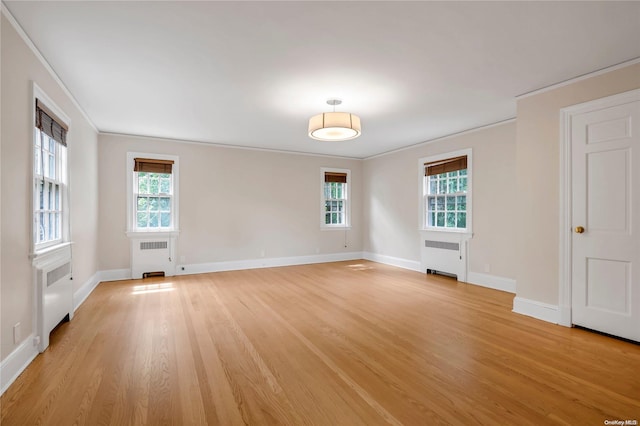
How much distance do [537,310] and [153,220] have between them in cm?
634

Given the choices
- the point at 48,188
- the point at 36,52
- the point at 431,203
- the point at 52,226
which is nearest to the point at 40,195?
the point at 48,188

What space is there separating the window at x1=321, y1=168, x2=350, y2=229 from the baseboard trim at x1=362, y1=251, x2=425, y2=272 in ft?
3.26

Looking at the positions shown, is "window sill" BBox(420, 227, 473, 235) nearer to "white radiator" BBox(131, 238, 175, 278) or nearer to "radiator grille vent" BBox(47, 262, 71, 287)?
"white radiator" BBox(131, 238, 175, 278)

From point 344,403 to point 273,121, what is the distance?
4.03 metres

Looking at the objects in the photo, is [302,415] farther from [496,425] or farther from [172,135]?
[172,135]

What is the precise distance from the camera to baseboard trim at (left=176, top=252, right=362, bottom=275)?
6227mm

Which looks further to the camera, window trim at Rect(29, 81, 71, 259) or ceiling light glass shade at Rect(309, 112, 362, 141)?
ceiling light glass shade at Rect(309, 112, 362, 141)

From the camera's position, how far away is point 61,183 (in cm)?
353

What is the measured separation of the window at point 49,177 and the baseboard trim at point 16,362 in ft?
2.83

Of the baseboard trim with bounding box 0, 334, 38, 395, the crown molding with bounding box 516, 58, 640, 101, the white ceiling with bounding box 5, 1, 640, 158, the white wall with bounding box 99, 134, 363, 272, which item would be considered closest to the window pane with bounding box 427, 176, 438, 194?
the white ceiling with bounding box 5, 1, 640, 158

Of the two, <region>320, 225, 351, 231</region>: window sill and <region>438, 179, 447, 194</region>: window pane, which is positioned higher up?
<region>438, 179, 447, 194</region>: window pane

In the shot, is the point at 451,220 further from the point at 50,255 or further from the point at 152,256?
the point at 50,255

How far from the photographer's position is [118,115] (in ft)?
15.1

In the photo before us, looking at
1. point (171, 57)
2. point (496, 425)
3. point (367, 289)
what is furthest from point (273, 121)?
point (496, 425)
